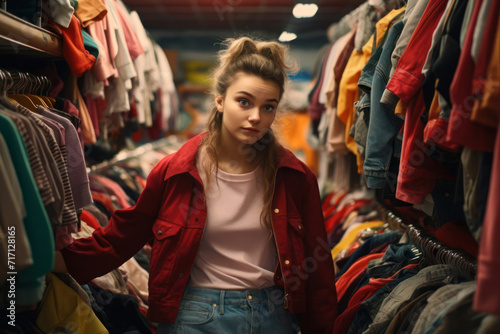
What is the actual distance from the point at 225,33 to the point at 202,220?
209 inches

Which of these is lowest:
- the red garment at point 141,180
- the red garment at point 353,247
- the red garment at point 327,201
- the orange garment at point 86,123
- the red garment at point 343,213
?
the red garment at point 327,201

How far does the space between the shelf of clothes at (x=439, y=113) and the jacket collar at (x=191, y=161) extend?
38 centimetres

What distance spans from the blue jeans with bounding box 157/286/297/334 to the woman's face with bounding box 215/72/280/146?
564 millimetres

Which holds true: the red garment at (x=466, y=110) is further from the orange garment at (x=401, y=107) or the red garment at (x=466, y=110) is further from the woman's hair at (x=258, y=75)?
the woman's hair at (x=258, y=75)

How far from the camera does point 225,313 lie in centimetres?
159

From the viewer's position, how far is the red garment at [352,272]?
2281mm

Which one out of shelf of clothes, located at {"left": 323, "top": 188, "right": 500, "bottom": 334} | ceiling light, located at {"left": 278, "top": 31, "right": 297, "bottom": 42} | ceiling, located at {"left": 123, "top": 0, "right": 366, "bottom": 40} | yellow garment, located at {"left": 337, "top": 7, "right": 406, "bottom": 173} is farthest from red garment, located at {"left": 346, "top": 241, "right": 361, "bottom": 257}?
ceiling light, located at {"left": 278, "top": 31, "right": 297, "bottom": 42}

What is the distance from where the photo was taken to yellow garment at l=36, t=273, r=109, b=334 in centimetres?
156

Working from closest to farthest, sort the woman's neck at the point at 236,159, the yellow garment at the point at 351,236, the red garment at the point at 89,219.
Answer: the woman's neck at the point at 236,159 → the red garment at the point at 89,219 → the yellow garment at the point at 351,236

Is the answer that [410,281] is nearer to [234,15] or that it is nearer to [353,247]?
[353,247]

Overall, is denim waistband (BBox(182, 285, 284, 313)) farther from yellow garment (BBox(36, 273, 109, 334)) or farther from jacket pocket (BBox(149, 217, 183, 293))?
yellow garment (BBox(36, 273, 109, 334))

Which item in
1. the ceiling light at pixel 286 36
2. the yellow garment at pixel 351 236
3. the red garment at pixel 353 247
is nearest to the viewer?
the red garment at pixel 353 247

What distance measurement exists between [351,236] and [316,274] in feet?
4.39

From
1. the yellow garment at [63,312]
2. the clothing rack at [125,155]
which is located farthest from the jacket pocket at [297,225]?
the clothing rack at [125,155]
